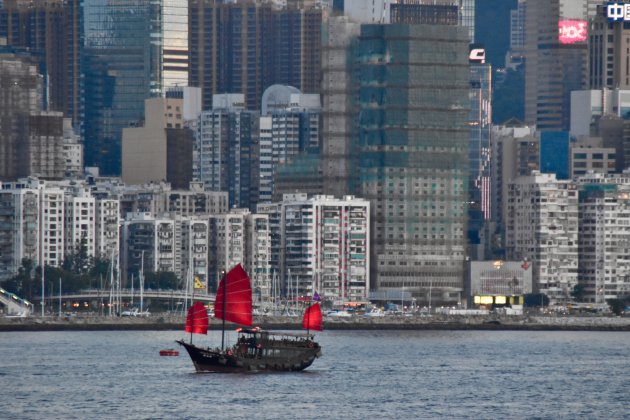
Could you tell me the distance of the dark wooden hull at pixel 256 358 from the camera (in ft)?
605

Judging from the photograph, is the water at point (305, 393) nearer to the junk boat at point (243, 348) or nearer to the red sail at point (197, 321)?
the junk boat at point (243, 348)

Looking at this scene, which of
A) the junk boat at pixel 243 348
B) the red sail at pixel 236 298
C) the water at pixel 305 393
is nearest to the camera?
the water at pixel 305 393

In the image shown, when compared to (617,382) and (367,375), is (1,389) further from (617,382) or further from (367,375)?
(617,382)

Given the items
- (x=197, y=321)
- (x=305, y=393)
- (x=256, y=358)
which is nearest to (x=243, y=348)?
(x=256, y=358)

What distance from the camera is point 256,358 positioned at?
18462 centimetres

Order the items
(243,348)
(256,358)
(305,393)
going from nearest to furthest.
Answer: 1. (305,393)
2. (243,348)
3. (256,358)

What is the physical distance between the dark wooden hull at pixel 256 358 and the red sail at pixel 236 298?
270 cm

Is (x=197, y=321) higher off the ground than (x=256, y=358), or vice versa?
(x=197, y=321)

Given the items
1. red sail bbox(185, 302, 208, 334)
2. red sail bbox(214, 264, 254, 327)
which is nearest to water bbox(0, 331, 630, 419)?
red sail bbox(185, 302, 208, 334)

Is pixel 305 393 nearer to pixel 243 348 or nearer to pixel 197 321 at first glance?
pixel 243 348

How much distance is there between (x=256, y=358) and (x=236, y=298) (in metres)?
5.26

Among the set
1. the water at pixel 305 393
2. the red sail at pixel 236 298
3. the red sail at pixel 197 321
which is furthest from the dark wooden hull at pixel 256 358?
the red sail at pixel 236 298

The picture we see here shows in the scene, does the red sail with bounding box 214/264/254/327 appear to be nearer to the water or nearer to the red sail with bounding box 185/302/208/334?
the red sail with bounding box 185/302/208/334

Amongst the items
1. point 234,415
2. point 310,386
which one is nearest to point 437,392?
point 310,386
